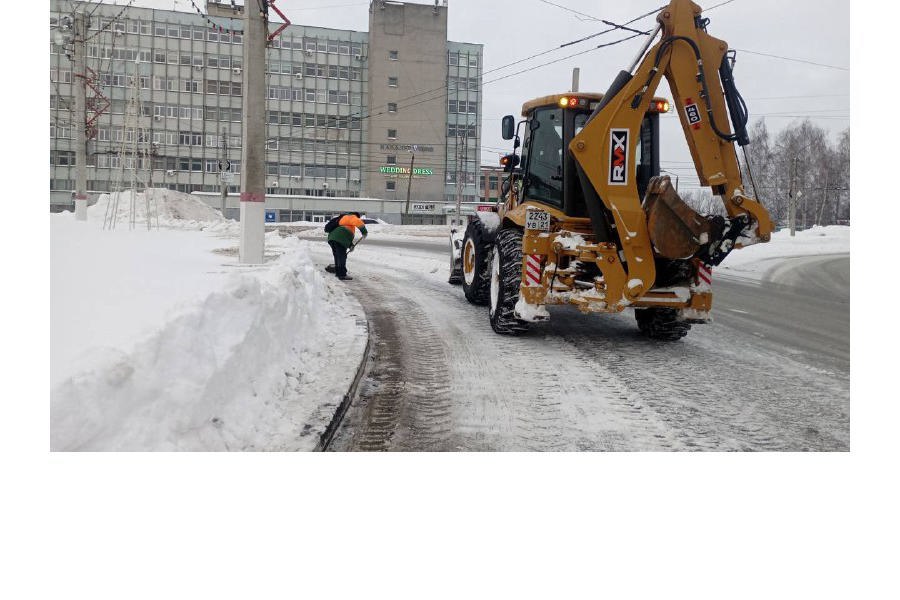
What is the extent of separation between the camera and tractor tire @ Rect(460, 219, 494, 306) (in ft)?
29.2

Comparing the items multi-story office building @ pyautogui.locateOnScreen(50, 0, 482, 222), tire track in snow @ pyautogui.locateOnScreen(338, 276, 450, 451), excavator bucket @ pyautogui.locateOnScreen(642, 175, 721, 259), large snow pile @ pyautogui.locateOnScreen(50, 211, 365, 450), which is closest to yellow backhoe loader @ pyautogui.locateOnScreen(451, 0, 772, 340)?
excavator bucket @ pyautogui.locateOnScreen(642, 175, 721, 259)

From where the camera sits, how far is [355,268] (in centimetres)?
1467

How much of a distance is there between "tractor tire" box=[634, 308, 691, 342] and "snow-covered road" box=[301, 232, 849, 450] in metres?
0.14

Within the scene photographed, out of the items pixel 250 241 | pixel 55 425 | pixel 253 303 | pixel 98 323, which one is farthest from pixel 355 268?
pixel 55 425

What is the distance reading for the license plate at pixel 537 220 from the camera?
6.75 m

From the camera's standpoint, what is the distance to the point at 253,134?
868 centimetres

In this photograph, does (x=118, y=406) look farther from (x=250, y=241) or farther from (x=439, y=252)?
(x=439, y=252)

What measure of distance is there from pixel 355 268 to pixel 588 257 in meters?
8.75

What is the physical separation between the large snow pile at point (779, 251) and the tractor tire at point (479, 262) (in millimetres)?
4317

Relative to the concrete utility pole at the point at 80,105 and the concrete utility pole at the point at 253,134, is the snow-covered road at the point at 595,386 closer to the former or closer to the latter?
the concrete utility pole at the point at 253,134

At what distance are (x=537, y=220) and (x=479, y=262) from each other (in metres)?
2.33

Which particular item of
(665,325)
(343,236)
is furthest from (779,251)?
(665,325)

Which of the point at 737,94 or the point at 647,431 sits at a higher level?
the point at 737,94

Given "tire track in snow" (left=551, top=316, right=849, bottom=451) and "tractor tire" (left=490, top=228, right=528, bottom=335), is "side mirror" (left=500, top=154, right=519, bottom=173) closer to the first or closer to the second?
"tractor tire" (left=490, top=228, right=528, bottom=335)
